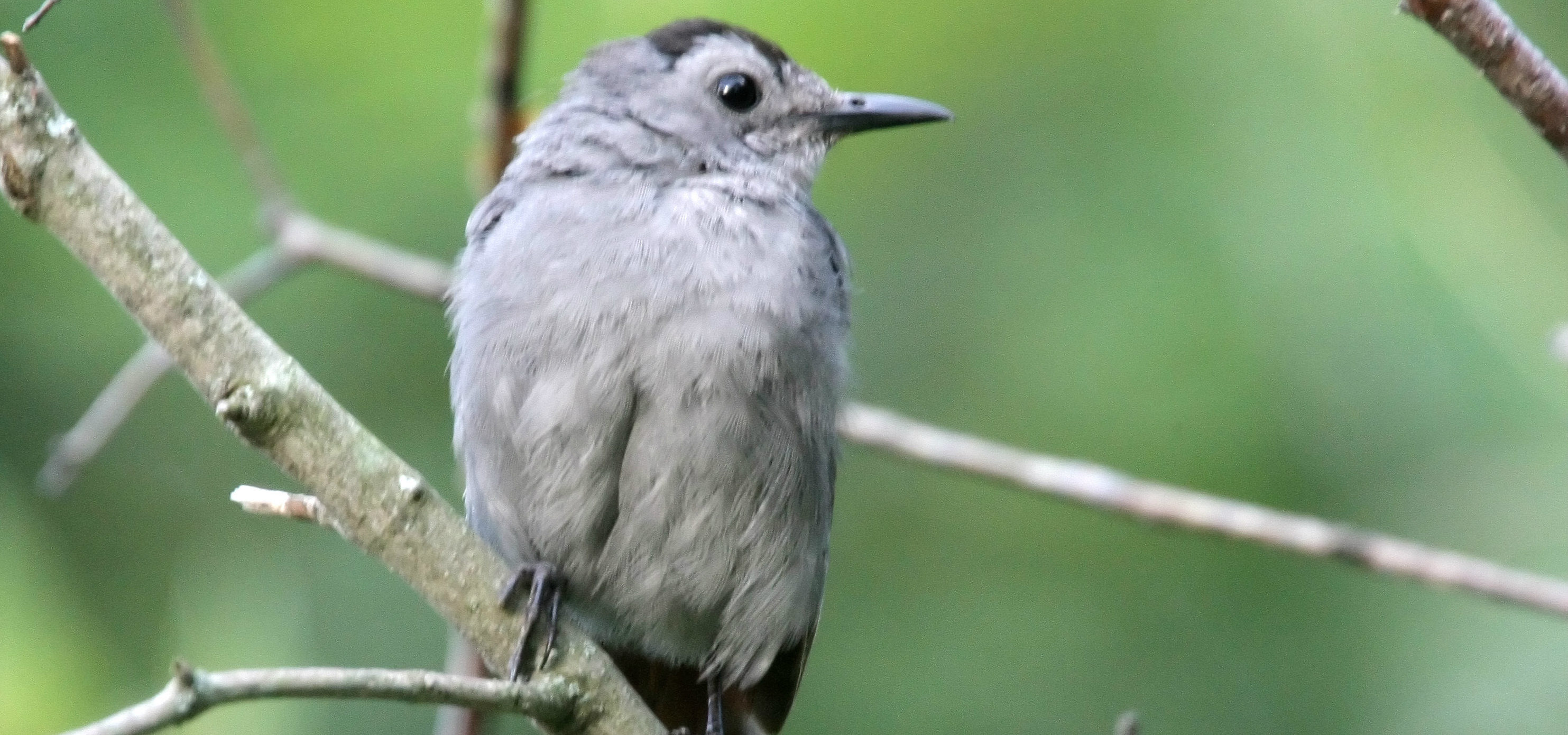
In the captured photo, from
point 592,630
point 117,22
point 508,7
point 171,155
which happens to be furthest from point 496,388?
point 117,22

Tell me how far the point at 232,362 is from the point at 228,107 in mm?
1912

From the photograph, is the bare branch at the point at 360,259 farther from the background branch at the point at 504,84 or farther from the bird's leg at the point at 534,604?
the bird's leg at the point at 534,604

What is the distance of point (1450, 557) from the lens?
3.51m

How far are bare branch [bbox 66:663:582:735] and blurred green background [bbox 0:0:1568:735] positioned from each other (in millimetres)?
1923

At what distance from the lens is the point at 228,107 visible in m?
4.16

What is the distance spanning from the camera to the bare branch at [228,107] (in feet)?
13.4

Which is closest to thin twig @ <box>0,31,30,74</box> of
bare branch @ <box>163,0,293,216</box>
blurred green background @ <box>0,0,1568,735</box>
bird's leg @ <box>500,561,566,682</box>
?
bird's leg @ <box>500,561,566,682</box>

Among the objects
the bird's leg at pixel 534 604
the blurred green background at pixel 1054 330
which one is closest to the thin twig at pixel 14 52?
the bird's leg at pixel 534 604

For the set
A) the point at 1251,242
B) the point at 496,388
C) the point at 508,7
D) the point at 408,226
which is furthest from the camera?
the point at 408,226

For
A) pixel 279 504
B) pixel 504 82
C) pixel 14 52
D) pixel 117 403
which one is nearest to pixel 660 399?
pixel 279 504

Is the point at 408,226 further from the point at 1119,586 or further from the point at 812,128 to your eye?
the point at 1119,586

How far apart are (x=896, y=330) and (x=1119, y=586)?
107 centimetres

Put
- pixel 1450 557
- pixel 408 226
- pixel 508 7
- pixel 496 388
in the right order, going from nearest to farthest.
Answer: pixel 496 388
pixel 1450 557
pixel 508 7
pixel 408 226

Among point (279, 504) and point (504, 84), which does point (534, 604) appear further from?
point (504, 84)
